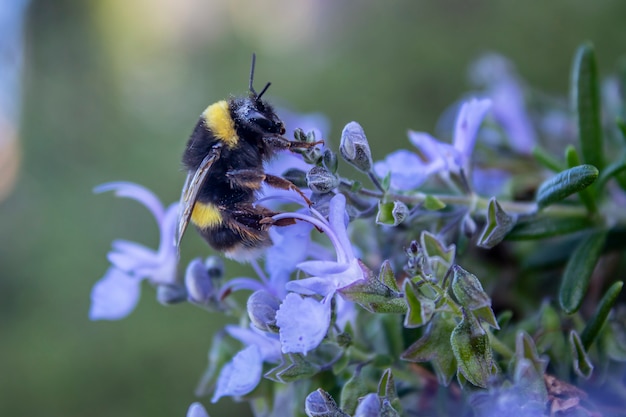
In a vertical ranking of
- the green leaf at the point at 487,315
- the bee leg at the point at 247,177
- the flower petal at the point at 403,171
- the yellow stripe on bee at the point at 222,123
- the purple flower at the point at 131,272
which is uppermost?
the yellow stripe on bee at the point at 222,123

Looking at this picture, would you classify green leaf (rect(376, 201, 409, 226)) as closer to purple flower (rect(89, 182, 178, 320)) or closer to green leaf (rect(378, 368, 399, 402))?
green leaf (rect(378, 368, 399, 402))

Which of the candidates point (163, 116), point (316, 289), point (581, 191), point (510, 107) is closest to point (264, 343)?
point (316, 289)

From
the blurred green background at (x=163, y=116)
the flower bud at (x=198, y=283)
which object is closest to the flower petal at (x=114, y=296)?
the flower bud at (x=198, y=283)

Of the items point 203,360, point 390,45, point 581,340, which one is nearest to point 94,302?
point 581,340

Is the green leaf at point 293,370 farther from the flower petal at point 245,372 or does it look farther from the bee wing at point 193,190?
the bee wing at point 193,190

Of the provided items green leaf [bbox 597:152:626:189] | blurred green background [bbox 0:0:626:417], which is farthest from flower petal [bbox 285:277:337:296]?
blurred green background [bbox 0:0:626:417]
